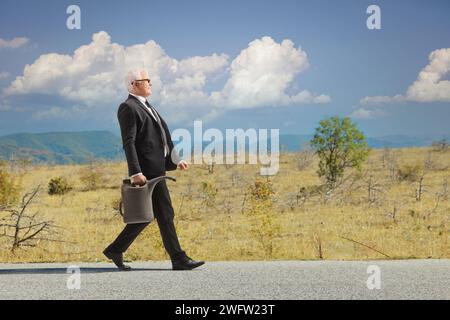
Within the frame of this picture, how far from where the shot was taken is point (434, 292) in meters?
5.75

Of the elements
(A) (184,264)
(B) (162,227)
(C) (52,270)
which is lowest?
(C) (52,270)

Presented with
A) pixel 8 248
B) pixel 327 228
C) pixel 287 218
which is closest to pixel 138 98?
pixel 8 248

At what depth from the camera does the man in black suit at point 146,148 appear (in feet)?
Result: 22.6

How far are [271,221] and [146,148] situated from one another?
6.45 metres

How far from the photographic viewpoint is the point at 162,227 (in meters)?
7.06

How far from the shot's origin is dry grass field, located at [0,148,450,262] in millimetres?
10719

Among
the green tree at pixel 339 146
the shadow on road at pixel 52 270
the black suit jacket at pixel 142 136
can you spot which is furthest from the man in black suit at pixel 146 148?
the green tree at pixel 339 146

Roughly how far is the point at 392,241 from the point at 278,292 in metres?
8.18

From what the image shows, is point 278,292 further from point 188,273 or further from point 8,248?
point 8,248

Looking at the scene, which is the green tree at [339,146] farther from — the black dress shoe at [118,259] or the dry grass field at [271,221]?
the black dress shoe at [118,259]

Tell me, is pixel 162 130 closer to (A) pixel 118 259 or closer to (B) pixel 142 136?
(B) pixel 142 136

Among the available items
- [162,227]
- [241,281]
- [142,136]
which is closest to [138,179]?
[142,136]

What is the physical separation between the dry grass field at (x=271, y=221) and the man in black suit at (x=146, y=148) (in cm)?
223

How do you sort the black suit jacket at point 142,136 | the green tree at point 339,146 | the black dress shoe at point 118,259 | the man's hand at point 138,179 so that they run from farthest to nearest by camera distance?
the green tree at point 339,146 → the black dress shoe at point 118,259 → the black suit jacket at point 142,136 → the man's hand at point 138,179
